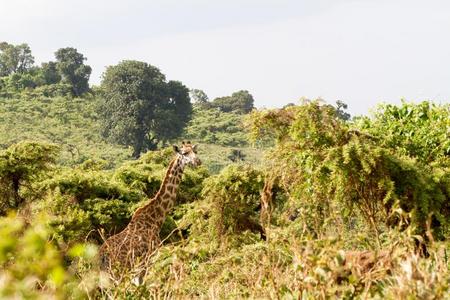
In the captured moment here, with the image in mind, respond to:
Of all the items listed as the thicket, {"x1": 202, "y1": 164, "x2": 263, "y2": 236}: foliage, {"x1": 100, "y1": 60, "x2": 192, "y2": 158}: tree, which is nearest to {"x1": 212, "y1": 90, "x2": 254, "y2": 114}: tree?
{"x1": 100, "y1": 60, "x2": 192, "y2": 158}: tree

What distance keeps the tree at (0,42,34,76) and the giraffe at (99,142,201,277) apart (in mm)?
76577

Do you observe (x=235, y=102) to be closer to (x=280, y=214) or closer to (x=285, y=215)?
(x=280, y=214)

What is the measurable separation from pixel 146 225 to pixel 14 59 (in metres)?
79.2

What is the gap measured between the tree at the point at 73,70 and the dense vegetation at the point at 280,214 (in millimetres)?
49419

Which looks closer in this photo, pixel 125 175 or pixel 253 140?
pixel 253 140

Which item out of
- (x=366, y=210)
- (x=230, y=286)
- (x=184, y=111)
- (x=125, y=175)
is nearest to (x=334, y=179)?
(x=366, y=210)

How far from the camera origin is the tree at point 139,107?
2240 inches

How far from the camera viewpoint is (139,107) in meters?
57.0

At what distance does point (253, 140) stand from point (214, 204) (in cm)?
256

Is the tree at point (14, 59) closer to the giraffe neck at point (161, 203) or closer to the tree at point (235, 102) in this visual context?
the tree at point (235, 102)

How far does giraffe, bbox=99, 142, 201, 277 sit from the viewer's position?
11.4 meters

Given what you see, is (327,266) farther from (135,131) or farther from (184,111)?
(184,111)

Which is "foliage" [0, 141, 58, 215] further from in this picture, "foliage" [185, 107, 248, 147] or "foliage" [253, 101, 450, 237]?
"foliage" [185, 107, 248, 147]

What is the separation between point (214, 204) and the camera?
15742 mm
